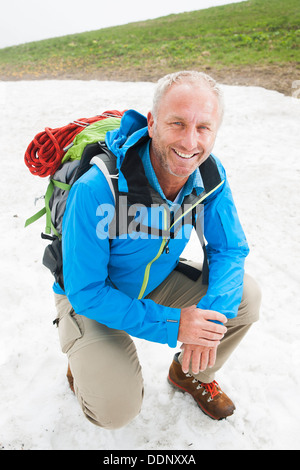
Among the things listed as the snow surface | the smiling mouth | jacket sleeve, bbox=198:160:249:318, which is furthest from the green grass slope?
the smiling mouth

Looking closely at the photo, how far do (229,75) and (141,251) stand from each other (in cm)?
1303

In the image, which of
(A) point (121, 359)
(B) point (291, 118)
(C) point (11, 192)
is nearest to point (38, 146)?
(A) point (121, 359)

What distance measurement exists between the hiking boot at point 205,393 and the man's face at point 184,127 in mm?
1801

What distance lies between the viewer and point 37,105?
1087 centimetres

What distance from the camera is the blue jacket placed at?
81.7 inches

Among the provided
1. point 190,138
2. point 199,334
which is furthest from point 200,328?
point 190,138

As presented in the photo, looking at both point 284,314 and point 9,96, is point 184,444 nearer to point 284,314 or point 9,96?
point 284,314

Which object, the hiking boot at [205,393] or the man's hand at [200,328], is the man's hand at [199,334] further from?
the hiking boot at [205,393]

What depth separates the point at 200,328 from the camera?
2.26 metres

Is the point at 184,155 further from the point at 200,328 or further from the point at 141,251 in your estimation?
the point at 200,328

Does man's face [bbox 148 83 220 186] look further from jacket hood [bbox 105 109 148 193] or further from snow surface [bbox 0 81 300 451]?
snow surface [bbox 0 81 300 451]

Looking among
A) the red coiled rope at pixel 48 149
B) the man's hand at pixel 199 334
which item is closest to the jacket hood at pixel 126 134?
the red coiled rope at pixel 48 149

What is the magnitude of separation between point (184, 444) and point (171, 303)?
1124 mm

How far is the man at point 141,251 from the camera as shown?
2.09 m
